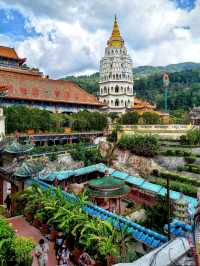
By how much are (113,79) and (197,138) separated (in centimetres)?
3133

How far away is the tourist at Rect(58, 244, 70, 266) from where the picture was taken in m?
7.58

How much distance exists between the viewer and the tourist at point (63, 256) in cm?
758

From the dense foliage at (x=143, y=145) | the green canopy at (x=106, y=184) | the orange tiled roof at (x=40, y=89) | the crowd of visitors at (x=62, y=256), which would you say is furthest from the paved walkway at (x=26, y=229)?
the orange tiled roof at (x=40, y=89)

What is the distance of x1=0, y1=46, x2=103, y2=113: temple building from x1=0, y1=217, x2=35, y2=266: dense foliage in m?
26.0

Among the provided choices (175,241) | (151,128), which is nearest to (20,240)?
(175,241)

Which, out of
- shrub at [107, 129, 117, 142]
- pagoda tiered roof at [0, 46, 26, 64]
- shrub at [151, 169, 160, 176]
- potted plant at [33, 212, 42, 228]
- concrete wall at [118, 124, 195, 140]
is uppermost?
pagoda tiered roof at [0, 46, 26, 64]

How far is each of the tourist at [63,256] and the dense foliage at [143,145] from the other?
18644 millimetres

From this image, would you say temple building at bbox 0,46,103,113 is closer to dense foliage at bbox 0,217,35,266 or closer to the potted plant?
the potted plant

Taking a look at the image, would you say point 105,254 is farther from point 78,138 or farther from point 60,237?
point 78,138

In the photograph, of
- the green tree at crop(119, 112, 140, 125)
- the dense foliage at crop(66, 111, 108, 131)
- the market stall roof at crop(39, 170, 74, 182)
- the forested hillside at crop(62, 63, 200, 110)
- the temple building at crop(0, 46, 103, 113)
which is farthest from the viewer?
the forested hillside at crop(62, 63, 200, 110)

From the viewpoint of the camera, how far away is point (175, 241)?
3.75 meters

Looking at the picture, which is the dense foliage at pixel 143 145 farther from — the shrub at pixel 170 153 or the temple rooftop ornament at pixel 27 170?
the temple rooftop ornament at pixel 27 170

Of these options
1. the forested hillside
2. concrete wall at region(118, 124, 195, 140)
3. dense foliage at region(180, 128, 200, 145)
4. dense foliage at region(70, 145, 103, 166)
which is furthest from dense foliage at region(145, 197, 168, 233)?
the forested hillside

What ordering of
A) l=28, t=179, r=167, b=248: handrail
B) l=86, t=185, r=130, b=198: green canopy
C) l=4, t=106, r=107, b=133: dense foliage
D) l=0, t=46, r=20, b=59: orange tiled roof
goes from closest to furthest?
l=28, t=179, r=167, b=248: handrail, l=86, t=185, r=130, b=198: green canopy, l=4, t=106, r=107, b=133: dense foliage, l=0, t=46, r=20, b=59: orange tiled roof
